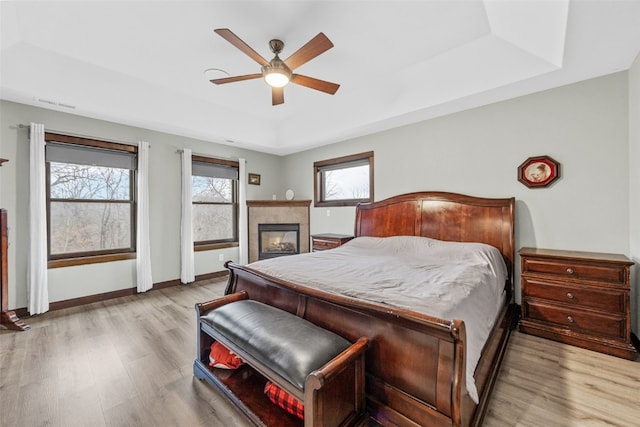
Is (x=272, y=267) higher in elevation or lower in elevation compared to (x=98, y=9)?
lower

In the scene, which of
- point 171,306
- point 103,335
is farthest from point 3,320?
point 171,306

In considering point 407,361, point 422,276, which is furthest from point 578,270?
point 407,361

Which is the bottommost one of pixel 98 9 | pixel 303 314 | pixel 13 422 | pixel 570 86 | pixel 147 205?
pixel 13 422

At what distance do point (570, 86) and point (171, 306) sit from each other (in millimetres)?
5244

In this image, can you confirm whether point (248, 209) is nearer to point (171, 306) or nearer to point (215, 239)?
point (215, 239)

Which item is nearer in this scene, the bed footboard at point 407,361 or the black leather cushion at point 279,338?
the bed footboard at point 407,361

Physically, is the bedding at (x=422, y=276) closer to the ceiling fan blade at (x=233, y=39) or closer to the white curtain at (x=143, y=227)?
the ceiling fan blade at (x=233, y=39)

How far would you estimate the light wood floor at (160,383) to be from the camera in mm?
1618

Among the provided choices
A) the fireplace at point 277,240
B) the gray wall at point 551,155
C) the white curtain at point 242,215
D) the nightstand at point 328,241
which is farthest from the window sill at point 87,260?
the gray wall at point 551,155

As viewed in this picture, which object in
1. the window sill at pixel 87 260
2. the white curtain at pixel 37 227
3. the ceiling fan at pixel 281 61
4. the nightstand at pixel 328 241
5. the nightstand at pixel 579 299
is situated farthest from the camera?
the nightstand at pixel 328 241

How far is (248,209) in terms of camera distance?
5.27m

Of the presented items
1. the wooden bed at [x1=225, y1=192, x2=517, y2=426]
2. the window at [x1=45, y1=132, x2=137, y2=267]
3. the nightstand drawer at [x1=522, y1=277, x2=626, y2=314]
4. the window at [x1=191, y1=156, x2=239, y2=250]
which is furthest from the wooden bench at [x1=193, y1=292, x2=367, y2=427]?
the window at [x1=191, y1=156, x2=239, y2=250]

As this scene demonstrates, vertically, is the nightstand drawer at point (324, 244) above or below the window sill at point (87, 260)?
above

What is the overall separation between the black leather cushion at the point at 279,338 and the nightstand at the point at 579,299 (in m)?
2.21
